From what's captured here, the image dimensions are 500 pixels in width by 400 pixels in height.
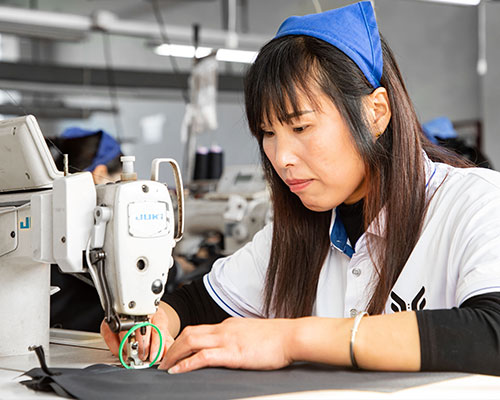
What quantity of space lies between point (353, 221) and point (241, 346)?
574 millimetres

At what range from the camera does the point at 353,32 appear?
1.49 meters

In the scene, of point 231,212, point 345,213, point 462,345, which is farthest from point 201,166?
point 462,345

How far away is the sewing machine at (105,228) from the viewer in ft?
4.26

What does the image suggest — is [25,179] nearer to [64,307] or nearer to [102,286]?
[102,286]

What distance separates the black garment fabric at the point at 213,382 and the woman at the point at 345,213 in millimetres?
36

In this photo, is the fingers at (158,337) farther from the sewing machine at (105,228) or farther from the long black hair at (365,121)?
the long black hair at (365,121)

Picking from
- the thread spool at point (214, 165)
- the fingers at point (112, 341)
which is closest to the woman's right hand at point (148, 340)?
the fingers at point (112, 341)

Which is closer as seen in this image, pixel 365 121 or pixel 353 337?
pixel 353 337

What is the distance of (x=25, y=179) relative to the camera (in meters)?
1.48

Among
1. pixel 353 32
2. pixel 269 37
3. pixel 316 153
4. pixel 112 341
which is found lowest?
pixel 112 341

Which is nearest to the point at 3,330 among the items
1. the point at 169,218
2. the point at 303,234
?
the point at 169,218

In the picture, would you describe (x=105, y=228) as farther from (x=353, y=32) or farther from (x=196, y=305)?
(x=353, y=32)

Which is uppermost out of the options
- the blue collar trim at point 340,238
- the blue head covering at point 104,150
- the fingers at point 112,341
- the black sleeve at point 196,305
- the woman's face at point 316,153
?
the blue head covering at point 104,150

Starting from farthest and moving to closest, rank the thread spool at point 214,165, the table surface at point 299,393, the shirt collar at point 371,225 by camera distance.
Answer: the thread spool at point 214,165, the shirt collar at point 371,225, the table surface at point 299,393
